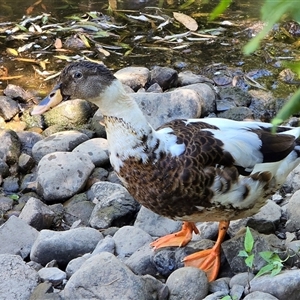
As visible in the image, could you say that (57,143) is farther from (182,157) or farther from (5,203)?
(182,157)

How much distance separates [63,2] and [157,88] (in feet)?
9.69

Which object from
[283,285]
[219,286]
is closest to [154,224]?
[219,286]

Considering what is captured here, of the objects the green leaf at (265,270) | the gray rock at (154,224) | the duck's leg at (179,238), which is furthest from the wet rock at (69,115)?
the green leaf at (265,270)

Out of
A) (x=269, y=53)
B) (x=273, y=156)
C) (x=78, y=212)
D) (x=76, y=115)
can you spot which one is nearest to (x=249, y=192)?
(x=273, y=156)

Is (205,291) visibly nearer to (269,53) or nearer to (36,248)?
(36,248)

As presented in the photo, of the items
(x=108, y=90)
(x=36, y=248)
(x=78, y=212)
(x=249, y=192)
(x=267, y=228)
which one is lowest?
(x=78, y=212)

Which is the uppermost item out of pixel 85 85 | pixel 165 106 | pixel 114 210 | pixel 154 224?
pixel 85 85

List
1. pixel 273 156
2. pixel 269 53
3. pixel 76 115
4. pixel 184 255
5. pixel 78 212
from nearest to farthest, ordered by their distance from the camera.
Answer: pixel 273 156
pixel 184 255
pixel 78 212
pixel 76 115
pixel 269 53

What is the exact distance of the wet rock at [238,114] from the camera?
542 cm

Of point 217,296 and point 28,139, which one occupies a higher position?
point 217,296

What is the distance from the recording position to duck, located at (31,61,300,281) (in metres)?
2.79

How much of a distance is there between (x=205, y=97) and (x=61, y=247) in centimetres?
265

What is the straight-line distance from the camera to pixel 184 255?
3244mm

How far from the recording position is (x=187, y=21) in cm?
739
